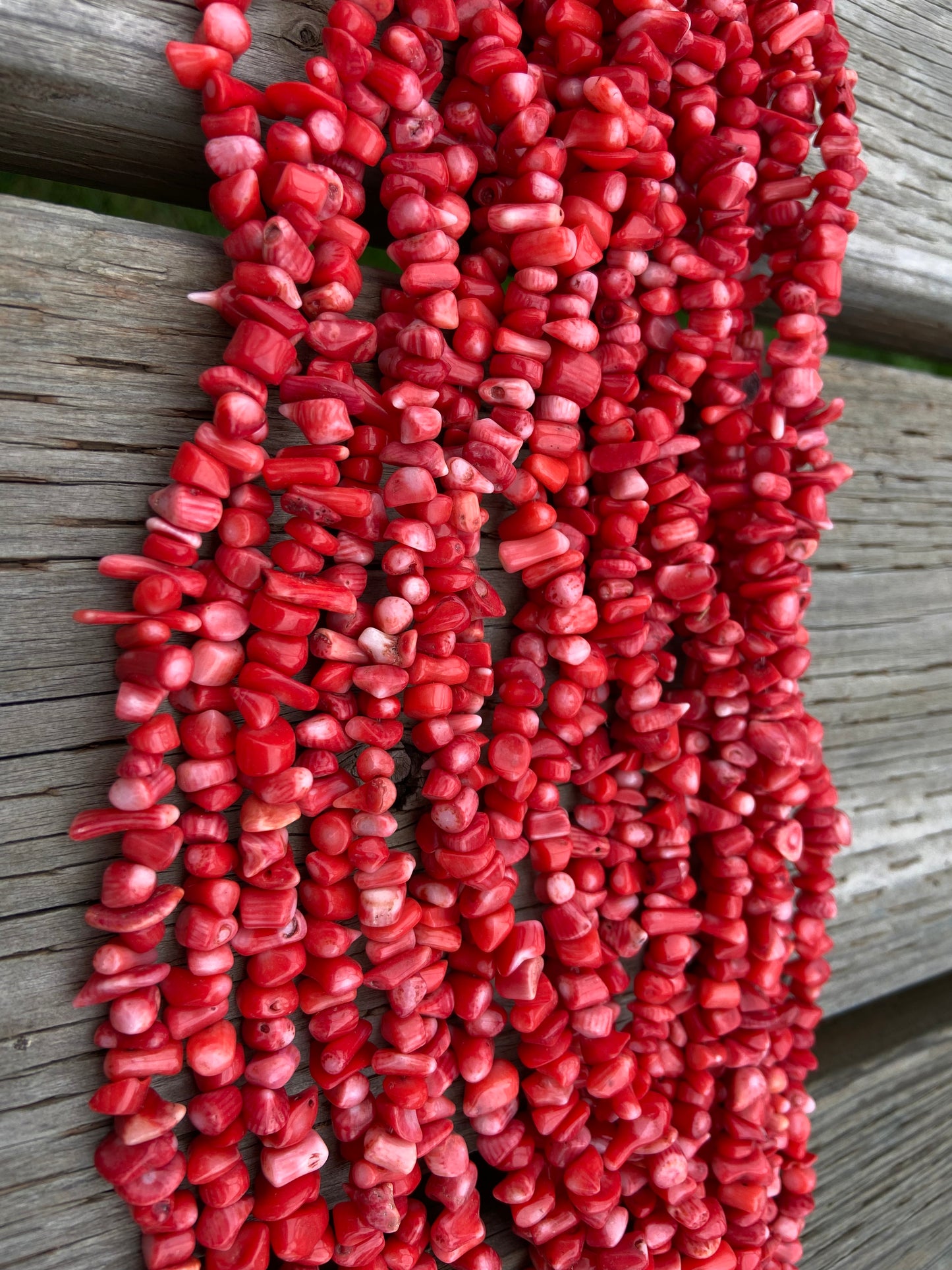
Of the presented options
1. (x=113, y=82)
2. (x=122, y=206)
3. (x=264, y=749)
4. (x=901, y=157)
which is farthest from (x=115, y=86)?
(x=901, y=157)

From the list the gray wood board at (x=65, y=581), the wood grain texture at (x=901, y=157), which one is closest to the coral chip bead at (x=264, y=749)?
the gray wood board at (x=65, y=581)

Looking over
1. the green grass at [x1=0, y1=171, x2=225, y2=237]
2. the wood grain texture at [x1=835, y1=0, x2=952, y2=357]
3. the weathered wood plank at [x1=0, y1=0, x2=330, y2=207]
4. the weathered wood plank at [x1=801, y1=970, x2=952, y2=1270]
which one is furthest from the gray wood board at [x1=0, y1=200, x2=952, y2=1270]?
the weathered wood plank at [x1=801, y1=970, x2=952, y2=1270]

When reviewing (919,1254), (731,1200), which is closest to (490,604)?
(731,1200)

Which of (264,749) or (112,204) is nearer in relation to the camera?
(264,749)

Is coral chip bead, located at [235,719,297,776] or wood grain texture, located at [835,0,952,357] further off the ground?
wood grain texture, located at [835,0,952,357]

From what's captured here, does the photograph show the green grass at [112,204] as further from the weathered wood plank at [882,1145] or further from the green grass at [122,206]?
the weathered wood plank at [882,1145]

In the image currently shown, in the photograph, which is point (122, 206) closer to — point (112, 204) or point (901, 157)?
point (112, 204)

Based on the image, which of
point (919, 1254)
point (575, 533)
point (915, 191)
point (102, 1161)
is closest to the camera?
point (102, 1161)

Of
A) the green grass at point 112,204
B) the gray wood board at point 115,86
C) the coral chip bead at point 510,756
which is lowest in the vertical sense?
the coral chip bead at point 510,756

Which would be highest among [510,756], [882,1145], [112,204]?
[112,204]

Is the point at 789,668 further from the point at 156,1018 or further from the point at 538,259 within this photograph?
the point at 156,1018

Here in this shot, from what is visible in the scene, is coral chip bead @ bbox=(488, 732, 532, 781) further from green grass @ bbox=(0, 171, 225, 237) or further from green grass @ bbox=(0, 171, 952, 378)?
green grass @ bbox=(0, 171, 225, 237)
